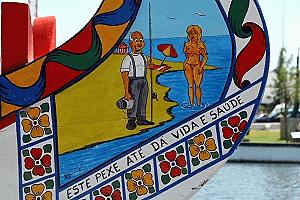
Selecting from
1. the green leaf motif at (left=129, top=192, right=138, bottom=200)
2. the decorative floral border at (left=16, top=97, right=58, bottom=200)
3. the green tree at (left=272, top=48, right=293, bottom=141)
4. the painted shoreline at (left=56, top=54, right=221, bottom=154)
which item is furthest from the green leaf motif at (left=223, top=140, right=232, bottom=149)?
the green tree at (left=272, top=48, right=293, bottom=141)

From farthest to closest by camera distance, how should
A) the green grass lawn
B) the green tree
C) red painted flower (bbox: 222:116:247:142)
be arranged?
the green tree
the green grass lawn
red painted flower (bbox: 222:116:247:142)

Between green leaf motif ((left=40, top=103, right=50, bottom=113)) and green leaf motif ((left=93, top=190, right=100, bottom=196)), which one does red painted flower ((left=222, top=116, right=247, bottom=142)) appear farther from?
green leaf motif ((left=40, top=103, right=50, bottom=113))

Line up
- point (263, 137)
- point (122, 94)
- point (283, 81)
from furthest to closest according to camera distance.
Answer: point (283, 81), point (263, 137), point (122, 94)

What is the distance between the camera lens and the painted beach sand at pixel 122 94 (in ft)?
25.7

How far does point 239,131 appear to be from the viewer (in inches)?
307

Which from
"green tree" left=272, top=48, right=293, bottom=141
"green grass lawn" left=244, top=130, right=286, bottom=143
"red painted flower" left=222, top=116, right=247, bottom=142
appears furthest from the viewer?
"green tree" left=272, top=48, right=293, bottom=141

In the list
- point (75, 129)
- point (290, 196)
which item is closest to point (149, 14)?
point (75, 129)

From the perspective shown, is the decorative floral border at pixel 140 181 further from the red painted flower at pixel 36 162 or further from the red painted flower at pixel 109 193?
the red painted flower at pixel 36 162

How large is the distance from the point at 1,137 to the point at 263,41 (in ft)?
8.65

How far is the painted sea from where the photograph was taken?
25.7ft

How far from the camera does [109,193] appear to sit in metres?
7.84

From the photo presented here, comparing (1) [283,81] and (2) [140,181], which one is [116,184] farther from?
(1) [283,81]

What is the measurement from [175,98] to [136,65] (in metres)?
0.49

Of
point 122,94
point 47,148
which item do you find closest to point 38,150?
point 47,148
